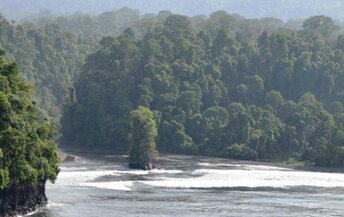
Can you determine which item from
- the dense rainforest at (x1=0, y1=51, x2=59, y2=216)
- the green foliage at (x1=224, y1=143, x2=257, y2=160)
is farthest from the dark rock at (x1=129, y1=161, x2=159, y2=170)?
the dense rainforest at (x1=0, y1=51, x2=59, y2=216)

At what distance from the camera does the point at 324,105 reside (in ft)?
616

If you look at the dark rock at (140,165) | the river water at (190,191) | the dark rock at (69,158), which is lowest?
the river water at (190,191)

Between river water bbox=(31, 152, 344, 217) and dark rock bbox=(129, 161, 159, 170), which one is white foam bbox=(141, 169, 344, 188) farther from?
dark rock bbox=(129, 161, 159, 170)

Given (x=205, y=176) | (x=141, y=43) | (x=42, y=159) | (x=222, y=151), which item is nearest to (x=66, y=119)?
(x=141, y=43)

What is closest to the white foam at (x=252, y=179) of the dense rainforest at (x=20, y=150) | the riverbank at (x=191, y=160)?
the riverbank at (x=191, y=160)

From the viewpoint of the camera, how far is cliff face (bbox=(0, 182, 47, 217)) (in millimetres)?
73812

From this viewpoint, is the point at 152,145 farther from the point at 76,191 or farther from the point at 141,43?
the point at 141,43

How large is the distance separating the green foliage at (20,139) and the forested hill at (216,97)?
68852mm

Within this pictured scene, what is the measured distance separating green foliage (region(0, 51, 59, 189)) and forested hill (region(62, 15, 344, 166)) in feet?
226

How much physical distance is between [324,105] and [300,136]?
26.6 meters

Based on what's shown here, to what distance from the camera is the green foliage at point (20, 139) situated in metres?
73.8

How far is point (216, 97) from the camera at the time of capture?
182625 millimetres

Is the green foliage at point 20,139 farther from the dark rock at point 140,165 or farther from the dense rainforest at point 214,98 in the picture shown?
the dense rainforest at point 214,98

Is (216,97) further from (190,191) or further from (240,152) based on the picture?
(190,191)
